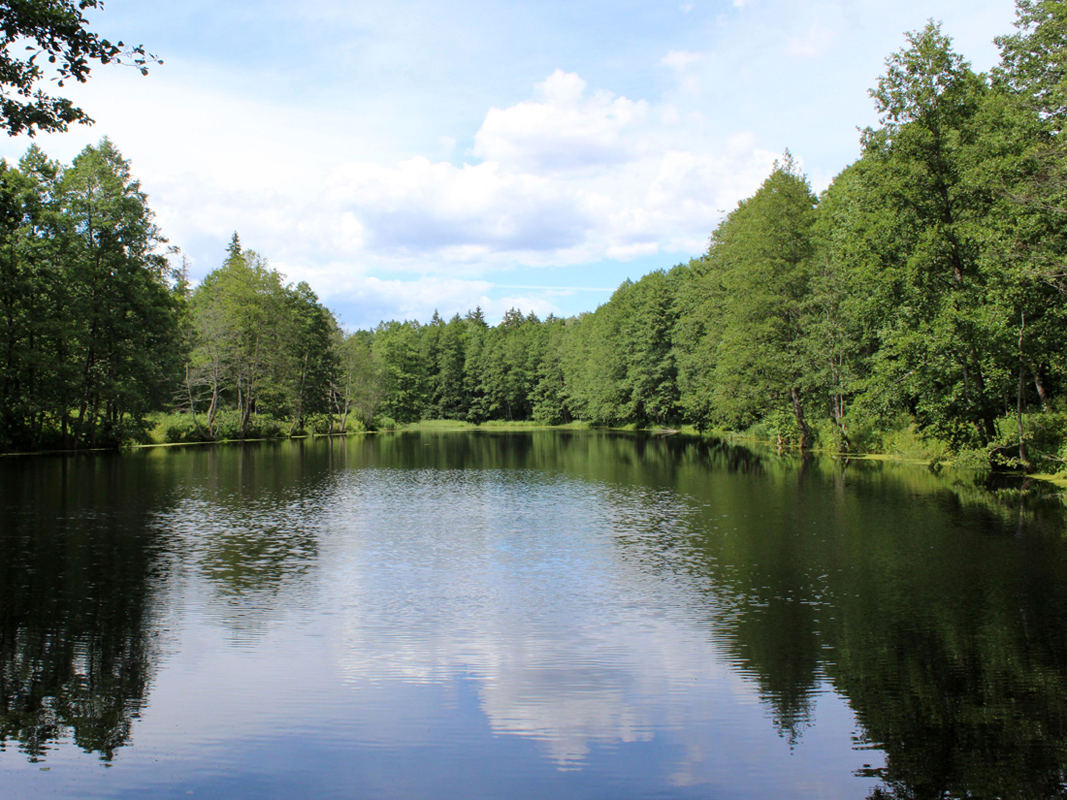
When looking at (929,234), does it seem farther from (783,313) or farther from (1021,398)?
(783,313)

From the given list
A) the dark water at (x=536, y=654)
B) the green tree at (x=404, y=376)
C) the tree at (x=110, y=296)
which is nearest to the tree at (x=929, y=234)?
the dark water at (x=536, y=654)

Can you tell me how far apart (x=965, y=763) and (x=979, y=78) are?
3064 centimetres

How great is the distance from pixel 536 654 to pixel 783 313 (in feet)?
122

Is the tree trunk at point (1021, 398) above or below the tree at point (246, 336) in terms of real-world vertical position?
below

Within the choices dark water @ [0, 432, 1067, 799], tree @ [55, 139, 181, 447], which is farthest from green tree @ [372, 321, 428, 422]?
dark water @ [0, 432, 1067, 799]

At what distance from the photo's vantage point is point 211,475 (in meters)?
30.7

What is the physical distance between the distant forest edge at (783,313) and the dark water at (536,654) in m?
7.42

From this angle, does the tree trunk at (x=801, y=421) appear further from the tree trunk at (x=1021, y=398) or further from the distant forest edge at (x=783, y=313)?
the tree trunk at (x=1021, y=398)

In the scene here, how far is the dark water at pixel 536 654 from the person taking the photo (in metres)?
6.45

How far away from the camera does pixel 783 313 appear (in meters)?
43.2

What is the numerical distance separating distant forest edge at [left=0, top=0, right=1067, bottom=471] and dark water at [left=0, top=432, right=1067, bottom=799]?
7.42 metres

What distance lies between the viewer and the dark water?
645cm

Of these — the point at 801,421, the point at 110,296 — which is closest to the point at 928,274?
the point at 801,421

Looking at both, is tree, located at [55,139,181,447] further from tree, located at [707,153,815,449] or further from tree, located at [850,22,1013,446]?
tree, located at [850,22,1013,446]
